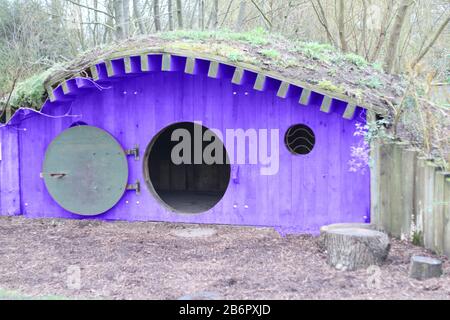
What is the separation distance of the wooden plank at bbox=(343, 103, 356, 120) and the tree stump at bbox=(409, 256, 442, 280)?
97.5 inches

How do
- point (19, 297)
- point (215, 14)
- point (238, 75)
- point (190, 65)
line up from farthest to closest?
point (215, 14)
point (190, 65)
point (238, 75)
point (19, 297)

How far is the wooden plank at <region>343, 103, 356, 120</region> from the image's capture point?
24.2 feet

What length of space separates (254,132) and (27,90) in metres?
4.02

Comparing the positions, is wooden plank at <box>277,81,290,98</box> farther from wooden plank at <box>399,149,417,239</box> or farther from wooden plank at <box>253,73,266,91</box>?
wooden plank at <box>399,149,417,239</box>

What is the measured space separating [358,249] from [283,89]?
2.68 metres

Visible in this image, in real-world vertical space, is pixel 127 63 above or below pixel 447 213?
above

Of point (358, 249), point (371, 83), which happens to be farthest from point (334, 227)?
point (371, 83)

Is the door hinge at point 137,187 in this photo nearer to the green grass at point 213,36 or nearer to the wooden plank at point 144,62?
the wooden plank at point 144,62

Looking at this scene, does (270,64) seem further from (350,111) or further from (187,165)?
(187,165)

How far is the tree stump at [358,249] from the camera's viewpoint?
5.98 m

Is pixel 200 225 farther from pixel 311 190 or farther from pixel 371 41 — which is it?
pixel 371 41

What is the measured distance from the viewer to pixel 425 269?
219 inches

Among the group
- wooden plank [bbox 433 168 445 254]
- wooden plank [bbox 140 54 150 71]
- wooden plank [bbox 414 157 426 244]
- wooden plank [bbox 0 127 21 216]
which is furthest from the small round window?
wooden plank [bbox 0 127 21 216]
